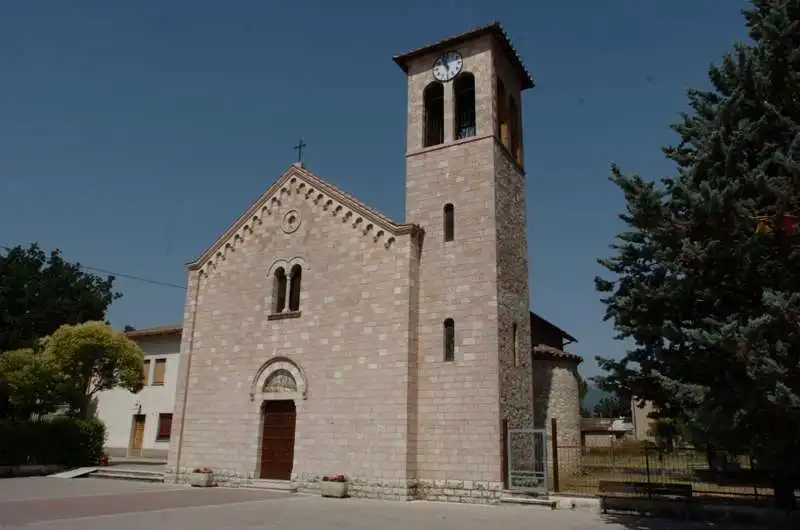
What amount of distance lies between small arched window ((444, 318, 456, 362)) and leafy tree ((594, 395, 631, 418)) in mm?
4486

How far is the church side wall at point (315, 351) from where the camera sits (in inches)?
707

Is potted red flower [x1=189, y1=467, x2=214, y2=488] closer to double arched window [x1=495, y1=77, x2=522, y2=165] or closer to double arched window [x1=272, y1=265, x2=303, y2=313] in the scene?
double arched window [x1=272, y1=265, x2=303, y2=313]

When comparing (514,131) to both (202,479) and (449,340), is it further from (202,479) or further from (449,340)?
(202,479)

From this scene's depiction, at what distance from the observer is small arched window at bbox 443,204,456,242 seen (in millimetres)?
19234

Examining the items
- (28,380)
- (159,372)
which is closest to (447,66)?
(28,380)

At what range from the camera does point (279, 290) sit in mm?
21594

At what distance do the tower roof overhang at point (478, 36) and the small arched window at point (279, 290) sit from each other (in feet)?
27.8

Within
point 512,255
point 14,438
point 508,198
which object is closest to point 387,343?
point 512,255

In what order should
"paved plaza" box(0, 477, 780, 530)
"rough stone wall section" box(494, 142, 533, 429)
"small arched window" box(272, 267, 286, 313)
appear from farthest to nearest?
"small arched window" box(272, 267, 286, 313) < "rough stone wall section" box(494, 142, 533, 429) < "paved plaza" box(0, 477, 780, 530)

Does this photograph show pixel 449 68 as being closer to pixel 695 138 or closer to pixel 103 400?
pixel 695 138

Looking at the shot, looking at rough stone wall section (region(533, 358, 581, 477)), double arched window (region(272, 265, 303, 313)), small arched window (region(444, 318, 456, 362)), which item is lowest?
rough stone wall section (region(533, 358, 581, 477))

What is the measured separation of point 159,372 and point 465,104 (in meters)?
22.6

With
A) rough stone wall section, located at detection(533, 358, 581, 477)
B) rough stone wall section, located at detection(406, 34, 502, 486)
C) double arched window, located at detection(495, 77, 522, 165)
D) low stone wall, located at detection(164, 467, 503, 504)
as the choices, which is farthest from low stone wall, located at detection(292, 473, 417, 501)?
double arched window, located at detection(495, 77, 522, 165)

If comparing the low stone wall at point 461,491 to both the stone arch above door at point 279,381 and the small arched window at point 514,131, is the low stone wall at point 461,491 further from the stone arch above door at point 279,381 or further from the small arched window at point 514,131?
the small arched window at point 514,131
